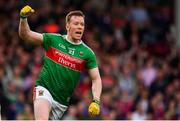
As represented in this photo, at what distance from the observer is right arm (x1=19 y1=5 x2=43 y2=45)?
1098cm

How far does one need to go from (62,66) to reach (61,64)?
0.03 meters

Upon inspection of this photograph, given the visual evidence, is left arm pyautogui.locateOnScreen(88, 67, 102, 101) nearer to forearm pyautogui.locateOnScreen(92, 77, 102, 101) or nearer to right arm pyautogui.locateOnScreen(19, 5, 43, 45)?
forearm pyautogui.locateOnScreen(92, 77, 102, 101)

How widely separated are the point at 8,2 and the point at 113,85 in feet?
13.6

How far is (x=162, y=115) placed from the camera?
18.9 meters

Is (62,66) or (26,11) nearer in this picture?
Answer: (26,11)

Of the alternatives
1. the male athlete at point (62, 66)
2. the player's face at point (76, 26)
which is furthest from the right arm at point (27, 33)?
the player's face at point (76, 26)

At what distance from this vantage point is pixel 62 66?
448 inches

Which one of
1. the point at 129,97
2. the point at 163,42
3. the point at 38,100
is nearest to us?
the point at 38,100

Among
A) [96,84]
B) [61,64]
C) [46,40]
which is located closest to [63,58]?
[61,64]

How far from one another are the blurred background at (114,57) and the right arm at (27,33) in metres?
6.02

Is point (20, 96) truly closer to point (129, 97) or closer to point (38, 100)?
point (129, 97)

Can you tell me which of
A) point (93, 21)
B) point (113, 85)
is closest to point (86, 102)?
point (113, 85)

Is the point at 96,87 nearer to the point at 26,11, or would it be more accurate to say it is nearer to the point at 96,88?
the point at 96,88

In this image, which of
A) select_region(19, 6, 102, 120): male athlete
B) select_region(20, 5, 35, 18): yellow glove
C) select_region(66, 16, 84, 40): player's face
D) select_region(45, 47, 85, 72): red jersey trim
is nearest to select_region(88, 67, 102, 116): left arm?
select_region(19, 6, 102, 120): male athlete
